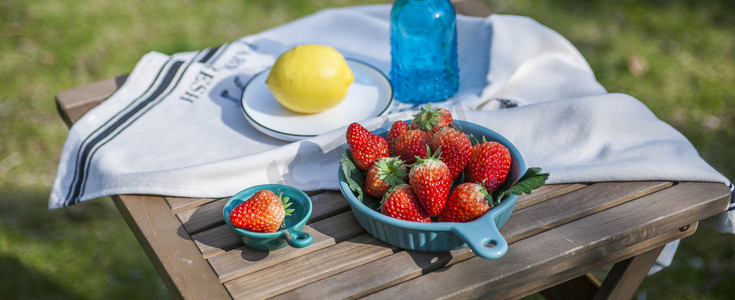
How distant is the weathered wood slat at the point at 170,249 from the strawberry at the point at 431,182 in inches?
14.2

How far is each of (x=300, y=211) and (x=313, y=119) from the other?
318 mm

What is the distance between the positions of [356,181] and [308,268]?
0.18 metres

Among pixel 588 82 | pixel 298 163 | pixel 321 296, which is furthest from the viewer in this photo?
pixel 588 82

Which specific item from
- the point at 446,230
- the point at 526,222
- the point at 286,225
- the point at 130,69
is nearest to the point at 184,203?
the point at 286,225

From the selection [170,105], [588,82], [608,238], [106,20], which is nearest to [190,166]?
[170,105]

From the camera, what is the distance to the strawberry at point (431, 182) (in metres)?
1.06

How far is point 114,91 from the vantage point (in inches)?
65.9

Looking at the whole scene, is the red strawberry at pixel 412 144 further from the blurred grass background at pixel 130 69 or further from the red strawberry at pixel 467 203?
the blurred grass background at pixel 130 69

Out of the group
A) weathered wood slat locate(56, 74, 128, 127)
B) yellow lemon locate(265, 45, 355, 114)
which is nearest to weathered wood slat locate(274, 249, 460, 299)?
yellow lemon locate(265, 45, 355, 114)

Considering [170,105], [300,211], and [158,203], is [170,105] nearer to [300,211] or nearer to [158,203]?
[158,203]

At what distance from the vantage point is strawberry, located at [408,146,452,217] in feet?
3.47

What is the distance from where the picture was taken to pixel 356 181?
3.92 ft

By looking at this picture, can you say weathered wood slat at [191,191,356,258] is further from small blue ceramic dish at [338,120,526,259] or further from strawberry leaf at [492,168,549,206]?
strawberry leaf at [492,168,549,206]

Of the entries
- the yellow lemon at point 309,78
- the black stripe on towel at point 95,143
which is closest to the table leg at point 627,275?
the yellow lemon at point 309,78
